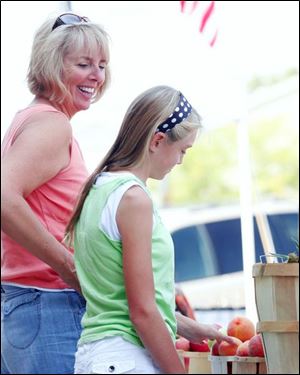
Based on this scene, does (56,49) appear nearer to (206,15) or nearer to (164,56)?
(164,56)

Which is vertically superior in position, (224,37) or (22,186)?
(224,37)

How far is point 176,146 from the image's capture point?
221cm

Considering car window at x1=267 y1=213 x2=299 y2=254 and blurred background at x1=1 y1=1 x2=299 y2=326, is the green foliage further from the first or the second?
blurred background at x1=1 y1=1 x2=299 y2=326

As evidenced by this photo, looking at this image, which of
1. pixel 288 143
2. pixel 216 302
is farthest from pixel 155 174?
pixel 288 143

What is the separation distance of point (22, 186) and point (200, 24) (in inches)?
102

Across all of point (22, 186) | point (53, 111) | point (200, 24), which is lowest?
point (22, 186)

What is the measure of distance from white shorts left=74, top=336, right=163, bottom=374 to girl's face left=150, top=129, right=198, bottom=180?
15.7 inches

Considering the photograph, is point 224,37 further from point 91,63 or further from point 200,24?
point 91,63

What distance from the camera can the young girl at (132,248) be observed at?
2.01 meters

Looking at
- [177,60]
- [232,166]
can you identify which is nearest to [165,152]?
[177,60]

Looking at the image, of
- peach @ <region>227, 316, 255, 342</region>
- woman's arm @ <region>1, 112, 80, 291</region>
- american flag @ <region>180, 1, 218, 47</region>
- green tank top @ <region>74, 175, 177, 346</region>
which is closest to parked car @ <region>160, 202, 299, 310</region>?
american flag @ <region>180, 1, 218, 47</region>

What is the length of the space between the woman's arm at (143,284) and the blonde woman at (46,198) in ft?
0.91

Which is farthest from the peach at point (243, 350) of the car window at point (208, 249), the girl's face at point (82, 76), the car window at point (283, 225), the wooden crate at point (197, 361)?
the car window at point (208, 249)

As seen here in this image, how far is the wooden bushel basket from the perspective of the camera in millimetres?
1985
